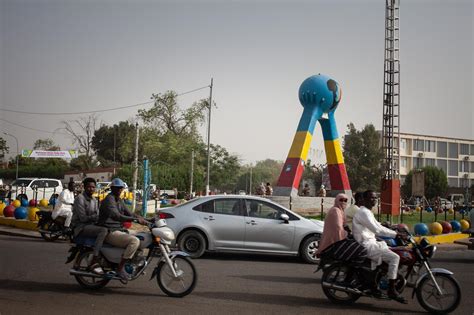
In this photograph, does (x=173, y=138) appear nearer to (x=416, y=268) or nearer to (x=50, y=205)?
(x=50, y=205)

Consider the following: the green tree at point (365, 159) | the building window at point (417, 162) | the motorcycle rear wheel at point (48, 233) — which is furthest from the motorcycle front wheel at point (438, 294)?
the building window at point (417, 162)

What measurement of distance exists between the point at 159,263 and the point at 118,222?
92 centimetres

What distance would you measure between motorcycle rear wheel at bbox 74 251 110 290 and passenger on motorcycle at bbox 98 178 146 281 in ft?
1.57

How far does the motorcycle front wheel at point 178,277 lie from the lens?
8.17 metres

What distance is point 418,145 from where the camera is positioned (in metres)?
93.8

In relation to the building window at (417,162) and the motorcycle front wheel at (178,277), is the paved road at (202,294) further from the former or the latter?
the building window at (417,162)

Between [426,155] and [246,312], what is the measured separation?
92.4 meters

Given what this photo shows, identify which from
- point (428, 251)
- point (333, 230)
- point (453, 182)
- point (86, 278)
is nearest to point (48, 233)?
point (86, 278)

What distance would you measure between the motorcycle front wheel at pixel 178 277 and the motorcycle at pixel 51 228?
858 centimetres

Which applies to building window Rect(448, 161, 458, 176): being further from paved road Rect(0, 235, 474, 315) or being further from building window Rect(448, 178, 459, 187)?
paved road Rect(0, 235, 474, 315)

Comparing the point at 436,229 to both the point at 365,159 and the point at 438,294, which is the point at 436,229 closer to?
the point at 438,294

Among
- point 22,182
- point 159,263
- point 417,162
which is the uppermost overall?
point 417,162

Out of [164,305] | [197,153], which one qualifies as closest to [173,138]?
[197,153]

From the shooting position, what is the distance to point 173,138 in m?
63.4
